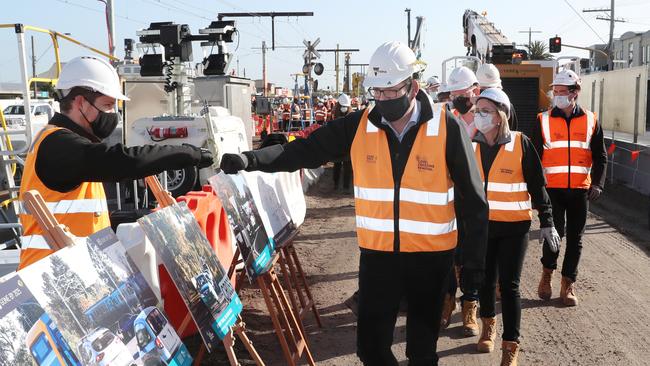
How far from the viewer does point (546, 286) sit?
715 cm

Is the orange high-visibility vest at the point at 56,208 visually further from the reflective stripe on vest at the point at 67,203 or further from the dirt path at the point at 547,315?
the dirt path at the point at 547,315

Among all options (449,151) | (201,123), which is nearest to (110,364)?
(449,151)

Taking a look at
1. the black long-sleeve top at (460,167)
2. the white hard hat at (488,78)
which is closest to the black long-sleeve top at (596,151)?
the white hard hat at (488,78)

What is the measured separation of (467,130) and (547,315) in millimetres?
2220

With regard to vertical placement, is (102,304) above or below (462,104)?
below

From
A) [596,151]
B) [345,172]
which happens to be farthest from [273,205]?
[345,172]

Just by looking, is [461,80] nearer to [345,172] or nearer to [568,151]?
[568,151]

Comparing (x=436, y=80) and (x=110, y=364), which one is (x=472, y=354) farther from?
(x=436, y=80)

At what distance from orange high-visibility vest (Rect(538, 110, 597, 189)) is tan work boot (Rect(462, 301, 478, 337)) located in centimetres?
169

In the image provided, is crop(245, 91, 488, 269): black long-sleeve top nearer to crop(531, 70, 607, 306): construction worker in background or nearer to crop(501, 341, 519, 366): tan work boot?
crop(501, 341, 519, 366): tan work boot

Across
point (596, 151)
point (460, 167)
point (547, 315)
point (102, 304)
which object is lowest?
point (547, 315)

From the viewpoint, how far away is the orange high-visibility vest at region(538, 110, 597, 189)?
7000 mm

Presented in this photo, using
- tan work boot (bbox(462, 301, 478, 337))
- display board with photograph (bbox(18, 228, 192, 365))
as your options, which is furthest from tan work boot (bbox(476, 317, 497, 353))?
display board with photograph (bbox(18, 228, 192, 365))

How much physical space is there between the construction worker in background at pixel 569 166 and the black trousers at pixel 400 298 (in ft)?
11.1
